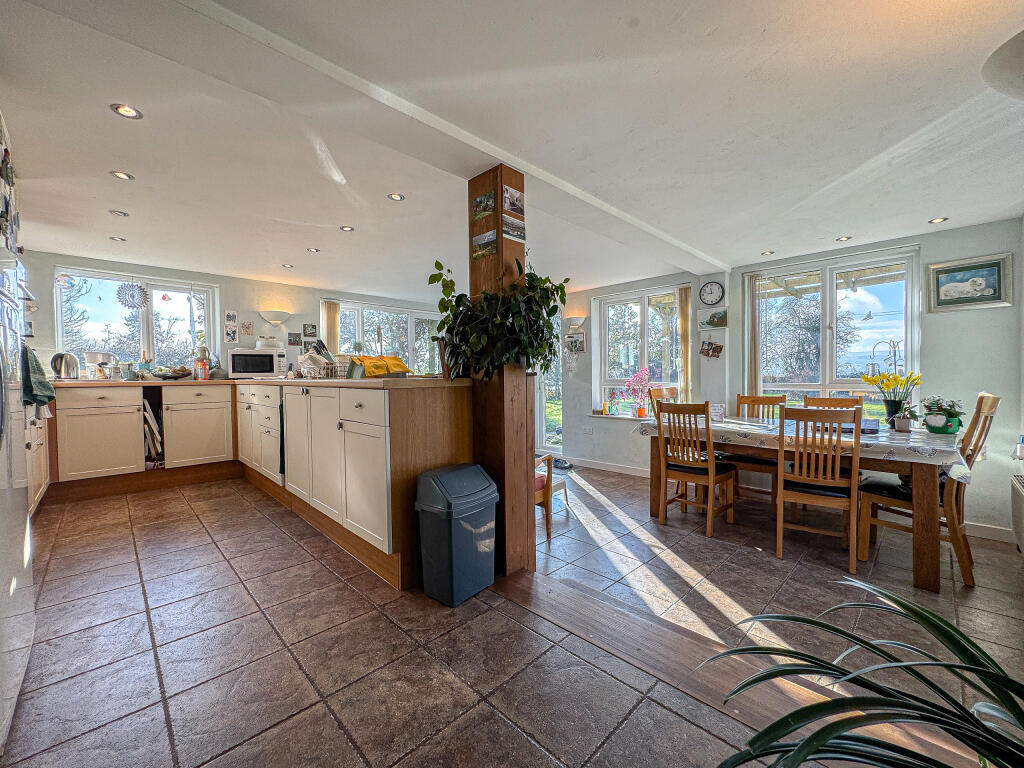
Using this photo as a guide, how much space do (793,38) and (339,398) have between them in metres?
Result: 2.56

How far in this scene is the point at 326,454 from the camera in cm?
262

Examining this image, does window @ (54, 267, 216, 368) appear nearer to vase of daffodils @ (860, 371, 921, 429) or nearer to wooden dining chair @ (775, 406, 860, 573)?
wooden dining chair @ (775, 406, 860, 573)

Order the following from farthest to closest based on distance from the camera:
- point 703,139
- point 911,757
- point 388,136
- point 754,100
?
1. point 703,139
2. point 388,136
3. point 754,100
4. point 911,757

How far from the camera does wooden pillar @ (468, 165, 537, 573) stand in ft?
7.40

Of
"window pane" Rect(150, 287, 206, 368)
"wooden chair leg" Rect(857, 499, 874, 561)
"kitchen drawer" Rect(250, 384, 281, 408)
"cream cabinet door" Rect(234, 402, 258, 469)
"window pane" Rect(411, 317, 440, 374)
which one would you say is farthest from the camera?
"window pane" Rect(411, 317, 440, 374)

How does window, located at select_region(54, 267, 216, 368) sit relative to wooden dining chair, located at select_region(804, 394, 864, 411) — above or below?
above

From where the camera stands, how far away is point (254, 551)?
2.60 metres

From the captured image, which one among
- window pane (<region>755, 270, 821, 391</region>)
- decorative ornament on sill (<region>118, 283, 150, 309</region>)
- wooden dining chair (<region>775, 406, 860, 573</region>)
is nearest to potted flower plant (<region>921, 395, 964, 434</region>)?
wooden dining chair (<region>775, 406, 860, 573</region>)

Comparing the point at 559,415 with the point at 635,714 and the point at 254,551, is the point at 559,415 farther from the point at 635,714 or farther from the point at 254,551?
the point at 635,714

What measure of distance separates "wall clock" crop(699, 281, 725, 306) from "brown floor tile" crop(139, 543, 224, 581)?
4.83 meters

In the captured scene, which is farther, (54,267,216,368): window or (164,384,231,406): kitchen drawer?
(54,267,216,368): window

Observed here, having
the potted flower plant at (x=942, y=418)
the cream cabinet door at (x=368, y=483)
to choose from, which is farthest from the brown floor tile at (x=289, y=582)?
the potted flower plant at (x=942, y=418)

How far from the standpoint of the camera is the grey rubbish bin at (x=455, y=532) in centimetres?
194

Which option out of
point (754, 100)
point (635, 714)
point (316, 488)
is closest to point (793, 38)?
point (754, 100)
